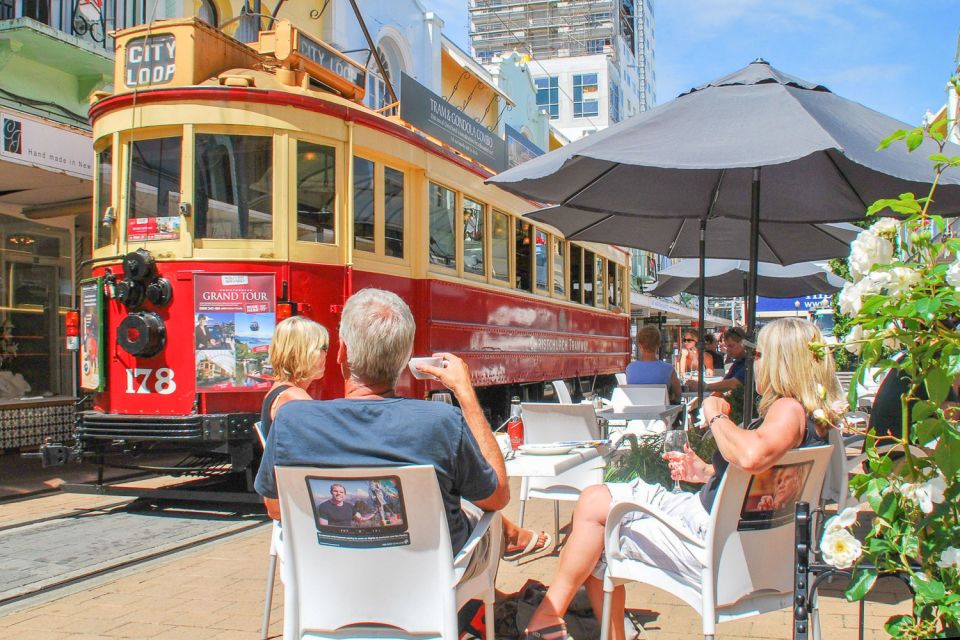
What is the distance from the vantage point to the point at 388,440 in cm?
238

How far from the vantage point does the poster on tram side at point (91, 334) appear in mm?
6191

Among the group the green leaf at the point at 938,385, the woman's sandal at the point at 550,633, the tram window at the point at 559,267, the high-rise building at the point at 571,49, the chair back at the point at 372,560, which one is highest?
the high-rise building at the point at 571,49

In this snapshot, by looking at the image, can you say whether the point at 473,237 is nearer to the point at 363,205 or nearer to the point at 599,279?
the point at 363,205

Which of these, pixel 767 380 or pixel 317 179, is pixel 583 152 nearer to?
pixel 767 380

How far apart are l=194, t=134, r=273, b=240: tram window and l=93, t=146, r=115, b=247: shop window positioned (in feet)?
2.78

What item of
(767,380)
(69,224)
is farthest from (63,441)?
(767,380)

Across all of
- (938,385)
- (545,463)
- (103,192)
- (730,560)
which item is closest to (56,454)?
(103,192)

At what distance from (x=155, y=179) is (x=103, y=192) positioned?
23.0 inches

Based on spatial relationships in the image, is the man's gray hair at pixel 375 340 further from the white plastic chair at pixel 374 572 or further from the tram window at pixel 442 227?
the tram window at pixel 442 227

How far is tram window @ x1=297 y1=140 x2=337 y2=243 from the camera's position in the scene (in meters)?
6.31

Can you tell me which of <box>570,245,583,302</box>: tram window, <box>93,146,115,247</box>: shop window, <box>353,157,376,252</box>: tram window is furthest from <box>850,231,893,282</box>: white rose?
<box>570,245,583,302</box>: tram window

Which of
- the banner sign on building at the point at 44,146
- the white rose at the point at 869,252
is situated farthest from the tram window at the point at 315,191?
the white rose at the point at 869,252

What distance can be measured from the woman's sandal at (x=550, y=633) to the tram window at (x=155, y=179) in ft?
14.1

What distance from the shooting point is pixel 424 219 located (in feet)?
25.0
